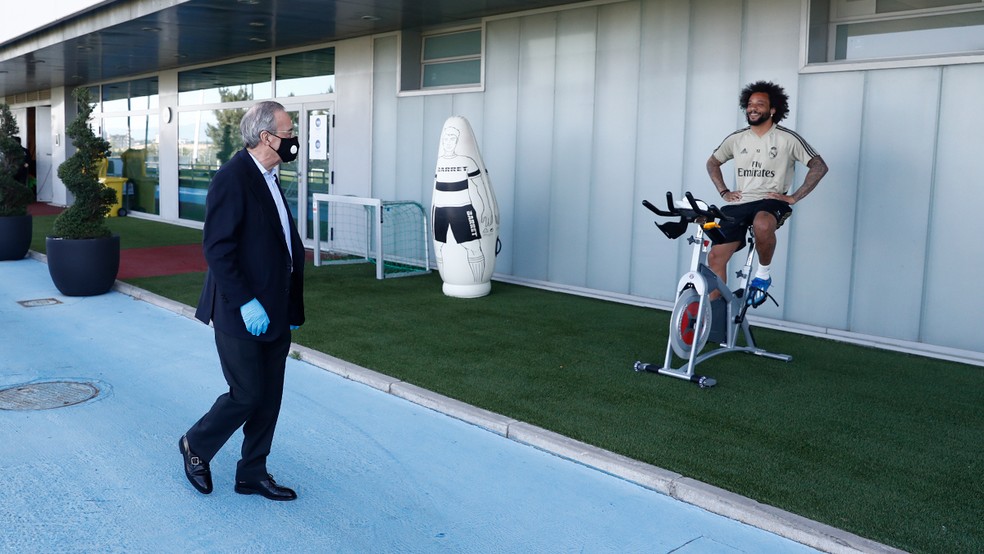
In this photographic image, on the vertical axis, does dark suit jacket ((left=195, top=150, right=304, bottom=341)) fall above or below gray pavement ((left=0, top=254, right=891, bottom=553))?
above

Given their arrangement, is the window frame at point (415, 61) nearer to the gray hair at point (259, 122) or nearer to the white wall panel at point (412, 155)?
the white wall panel at point (412, 155)

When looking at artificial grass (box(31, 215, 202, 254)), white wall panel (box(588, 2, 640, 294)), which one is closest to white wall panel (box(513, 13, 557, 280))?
white wall panel (box(588, 2, 640, 294))

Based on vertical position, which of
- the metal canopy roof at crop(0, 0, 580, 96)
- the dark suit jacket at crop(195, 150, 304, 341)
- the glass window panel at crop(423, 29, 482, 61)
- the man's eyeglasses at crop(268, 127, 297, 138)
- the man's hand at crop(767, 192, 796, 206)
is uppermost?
the metal canopy roof at crop(0, 0, 580, 96)

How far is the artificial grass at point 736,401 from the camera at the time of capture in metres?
4.13

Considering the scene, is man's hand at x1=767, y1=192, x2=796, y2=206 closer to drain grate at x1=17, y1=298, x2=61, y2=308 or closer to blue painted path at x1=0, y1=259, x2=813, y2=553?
blue painted path at x1=0, y1=259, x2=813, y2=553

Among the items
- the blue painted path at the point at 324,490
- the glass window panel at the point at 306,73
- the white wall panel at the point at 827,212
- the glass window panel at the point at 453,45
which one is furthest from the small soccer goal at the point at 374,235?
the blue painted path at the point at 324,490

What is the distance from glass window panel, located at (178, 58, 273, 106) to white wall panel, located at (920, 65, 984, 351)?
11116 mm

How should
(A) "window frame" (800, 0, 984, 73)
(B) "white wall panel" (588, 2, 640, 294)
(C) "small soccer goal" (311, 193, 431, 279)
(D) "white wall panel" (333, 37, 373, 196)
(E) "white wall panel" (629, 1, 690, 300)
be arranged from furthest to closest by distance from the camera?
(D) "white wall panel" (333, 37, 373, 196)
(C) "small soccer goal" (311, 193, 431, 279)
(B) "white wall panel" (588, 2, 640, 294)
(E) "white wall panel" (629, 1, 690, 300)
(A) "window frame" (800, 0, 984, 73)

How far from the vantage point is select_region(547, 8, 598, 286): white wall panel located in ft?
32.1

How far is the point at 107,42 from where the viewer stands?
1448cm

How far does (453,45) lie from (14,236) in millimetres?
6713

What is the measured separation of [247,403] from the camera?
396 centimetres

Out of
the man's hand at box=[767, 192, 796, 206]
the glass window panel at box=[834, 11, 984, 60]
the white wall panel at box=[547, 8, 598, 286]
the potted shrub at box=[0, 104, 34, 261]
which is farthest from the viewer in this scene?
the potted shrub at box=[0, 104, 34, 261]

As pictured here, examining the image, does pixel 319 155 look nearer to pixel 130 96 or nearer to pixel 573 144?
pixel 573 144
